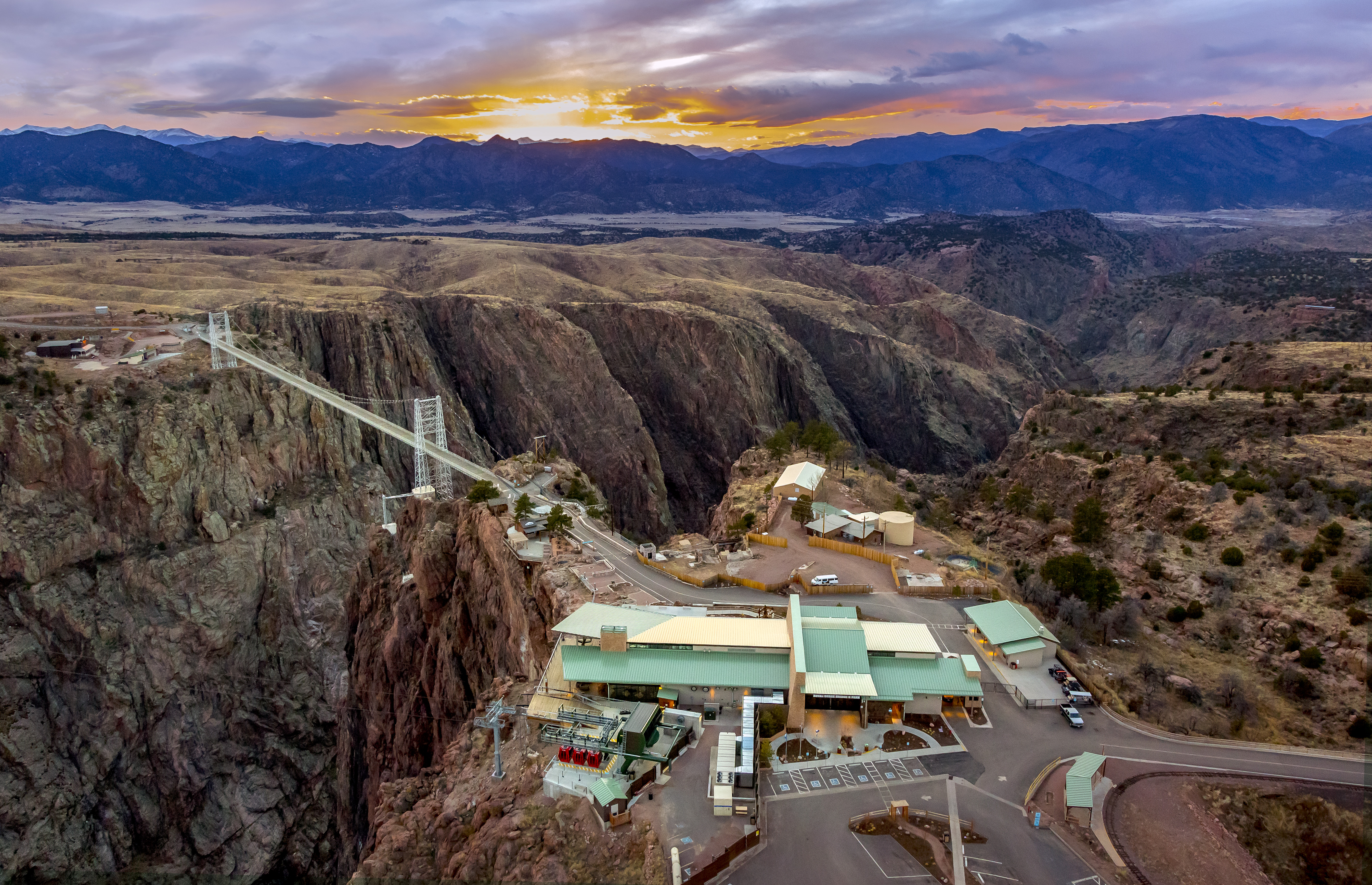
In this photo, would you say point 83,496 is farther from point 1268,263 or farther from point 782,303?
point 1268,263

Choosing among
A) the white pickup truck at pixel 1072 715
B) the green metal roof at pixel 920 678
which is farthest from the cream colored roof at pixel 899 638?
the white pickup truck at pixel 1072 715

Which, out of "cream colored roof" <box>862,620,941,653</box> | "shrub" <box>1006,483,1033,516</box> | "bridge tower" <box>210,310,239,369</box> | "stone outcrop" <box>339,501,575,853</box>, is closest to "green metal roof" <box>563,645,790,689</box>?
"cream colored roof" <box>862,620,941,653</box>

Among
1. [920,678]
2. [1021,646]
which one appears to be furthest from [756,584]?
[1021,646]

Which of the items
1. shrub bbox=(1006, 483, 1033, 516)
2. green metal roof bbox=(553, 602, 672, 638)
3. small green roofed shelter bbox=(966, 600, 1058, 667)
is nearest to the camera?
green metal roof bbox=(553, 602, 672, 638)

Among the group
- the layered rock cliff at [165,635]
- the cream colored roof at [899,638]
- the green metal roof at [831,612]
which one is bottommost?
the layered rock cliff at [165,635]

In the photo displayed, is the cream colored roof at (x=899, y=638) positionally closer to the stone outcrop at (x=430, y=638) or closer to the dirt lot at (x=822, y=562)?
the dirt lot at (x=822, y=562)

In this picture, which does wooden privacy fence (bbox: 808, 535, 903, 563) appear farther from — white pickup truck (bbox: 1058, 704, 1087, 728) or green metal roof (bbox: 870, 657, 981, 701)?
white pickup truck (bbox: 1058, 704, 1087, 728)
